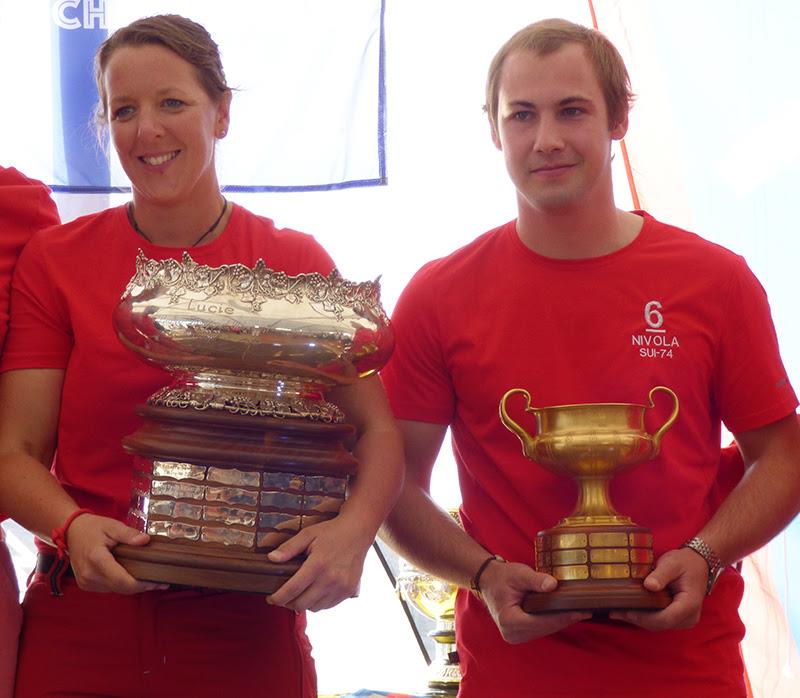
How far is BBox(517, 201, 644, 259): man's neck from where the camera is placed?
6.21 feet

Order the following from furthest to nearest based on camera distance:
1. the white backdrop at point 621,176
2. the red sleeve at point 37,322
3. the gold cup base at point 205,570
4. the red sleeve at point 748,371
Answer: the white backdrop at point 621,176
the red sleeve at point 748,371
the red sleeve at point 37,322
the gold cup base at point 205,570

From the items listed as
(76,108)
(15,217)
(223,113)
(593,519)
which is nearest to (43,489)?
(15,217)

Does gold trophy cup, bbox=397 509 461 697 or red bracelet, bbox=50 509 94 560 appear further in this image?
gold trophy cup, bbox=397 509 461 697

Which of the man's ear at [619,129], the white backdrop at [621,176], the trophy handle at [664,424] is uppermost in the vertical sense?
the white backdrop at [621,176]

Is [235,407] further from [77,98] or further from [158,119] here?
[77,98]

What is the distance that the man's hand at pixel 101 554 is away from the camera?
1467 millimetres

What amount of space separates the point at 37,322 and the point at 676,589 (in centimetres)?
85

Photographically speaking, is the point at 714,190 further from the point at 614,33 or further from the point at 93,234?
the point at 93,234

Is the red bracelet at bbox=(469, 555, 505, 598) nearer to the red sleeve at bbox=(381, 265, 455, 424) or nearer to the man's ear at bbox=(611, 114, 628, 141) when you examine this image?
the red sleeve at bbox=(381, 265, 455, 424)

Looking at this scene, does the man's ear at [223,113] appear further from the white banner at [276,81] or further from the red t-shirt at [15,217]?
the white banner at [276,81]

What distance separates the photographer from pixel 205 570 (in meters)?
1.47

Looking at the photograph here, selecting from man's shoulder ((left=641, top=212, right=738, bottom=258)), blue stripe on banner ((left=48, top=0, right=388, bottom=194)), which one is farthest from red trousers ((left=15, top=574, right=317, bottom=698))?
blue stripe on banner ((left=48, top=0, right=388, bottom=194))

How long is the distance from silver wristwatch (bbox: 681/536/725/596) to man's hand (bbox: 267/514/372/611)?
431mm

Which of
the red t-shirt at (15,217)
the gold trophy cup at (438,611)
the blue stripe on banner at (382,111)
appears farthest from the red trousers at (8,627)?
the blue stripe on banner at (382,111)
